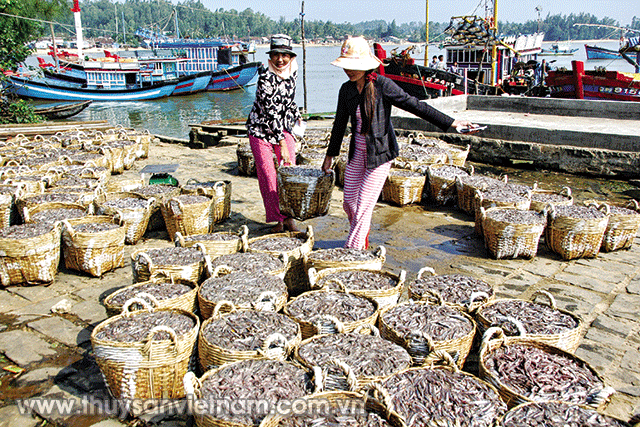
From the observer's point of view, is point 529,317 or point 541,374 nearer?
point 541,374

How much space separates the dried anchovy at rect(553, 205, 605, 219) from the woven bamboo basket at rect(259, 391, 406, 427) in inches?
142

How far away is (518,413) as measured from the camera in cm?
229

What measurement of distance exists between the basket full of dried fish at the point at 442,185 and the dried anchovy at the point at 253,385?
4599 mm

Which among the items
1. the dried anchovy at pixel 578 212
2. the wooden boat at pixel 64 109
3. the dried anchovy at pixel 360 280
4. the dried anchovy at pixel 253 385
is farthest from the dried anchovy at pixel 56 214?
the wooden boat at pixel 64 109

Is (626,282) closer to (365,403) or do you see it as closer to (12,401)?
(365,403)

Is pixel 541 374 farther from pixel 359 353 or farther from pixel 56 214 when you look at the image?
pixel 56 214

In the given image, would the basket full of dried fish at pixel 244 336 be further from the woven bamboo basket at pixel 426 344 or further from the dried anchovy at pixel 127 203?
the dried anchovy at pixel 127 203

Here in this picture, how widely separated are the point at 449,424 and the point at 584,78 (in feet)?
51.4

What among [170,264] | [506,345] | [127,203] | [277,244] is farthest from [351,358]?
[127,203]

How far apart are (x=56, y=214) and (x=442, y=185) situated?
15.6 ft

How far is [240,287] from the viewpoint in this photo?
3.47m

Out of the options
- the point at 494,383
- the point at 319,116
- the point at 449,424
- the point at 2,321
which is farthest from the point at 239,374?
the point at 319,116

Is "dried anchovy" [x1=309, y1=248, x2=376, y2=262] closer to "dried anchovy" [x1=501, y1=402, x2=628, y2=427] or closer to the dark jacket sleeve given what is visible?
the dark jacket sleeve

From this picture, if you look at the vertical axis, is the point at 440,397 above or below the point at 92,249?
below
